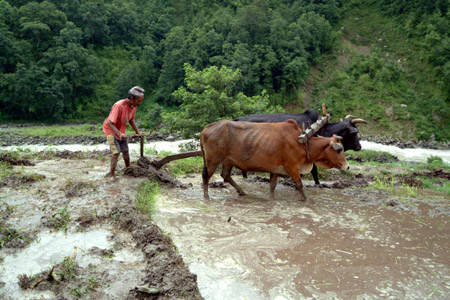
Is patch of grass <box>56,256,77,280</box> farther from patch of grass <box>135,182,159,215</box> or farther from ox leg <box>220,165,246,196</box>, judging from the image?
ox leg <box>220,165,246,196</box>

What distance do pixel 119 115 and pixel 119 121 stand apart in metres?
0.15

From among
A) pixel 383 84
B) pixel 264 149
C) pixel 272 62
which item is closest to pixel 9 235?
pixel 264 149

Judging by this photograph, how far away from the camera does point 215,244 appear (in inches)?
183

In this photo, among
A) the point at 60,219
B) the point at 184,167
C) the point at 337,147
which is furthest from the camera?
the point at 184,167

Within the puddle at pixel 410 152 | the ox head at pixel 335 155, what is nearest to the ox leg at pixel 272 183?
the ox head at pixel 335 155

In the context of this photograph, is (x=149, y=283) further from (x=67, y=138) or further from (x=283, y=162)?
(x=67, y=138)

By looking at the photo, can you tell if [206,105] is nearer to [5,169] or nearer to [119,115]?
[119,115]

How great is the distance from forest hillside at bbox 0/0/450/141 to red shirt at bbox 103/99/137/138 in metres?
24.1

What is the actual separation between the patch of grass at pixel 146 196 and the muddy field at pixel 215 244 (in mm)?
147

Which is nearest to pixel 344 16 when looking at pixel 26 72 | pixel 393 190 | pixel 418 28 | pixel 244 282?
pixel 418 28

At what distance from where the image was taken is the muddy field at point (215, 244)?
351 cm

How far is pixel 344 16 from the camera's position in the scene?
2229 inches

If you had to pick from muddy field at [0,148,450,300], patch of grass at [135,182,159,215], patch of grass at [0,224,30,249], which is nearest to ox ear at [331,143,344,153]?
muddy field at [0,148,450,300]

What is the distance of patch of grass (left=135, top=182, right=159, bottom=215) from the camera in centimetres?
573
